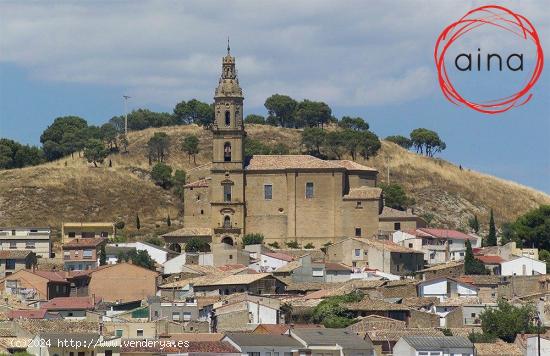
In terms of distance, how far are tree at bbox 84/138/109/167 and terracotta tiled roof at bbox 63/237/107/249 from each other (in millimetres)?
26049

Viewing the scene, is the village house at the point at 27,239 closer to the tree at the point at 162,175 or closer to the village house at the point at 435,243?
the tree at the point at 162,175

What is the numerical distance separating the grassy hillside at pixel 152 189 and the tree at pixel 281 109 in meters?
8.42

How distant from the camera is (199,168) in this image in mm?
127250

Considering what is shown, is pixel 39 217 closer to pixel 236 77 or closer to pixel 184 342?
pixel 236 77

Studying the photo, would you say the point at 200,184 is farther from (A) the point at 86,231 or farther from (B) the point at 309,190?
(A) the point at 86,231

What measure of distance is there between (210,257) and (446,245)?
15298 millimetres

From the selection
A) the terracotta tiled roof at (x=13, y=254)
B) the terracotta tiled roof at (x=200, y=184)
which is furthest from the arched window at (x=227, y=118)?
the terracotta tiled roof at (x=13, y=254)

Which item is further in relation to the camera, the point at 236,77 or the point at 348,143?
the point at 348,143

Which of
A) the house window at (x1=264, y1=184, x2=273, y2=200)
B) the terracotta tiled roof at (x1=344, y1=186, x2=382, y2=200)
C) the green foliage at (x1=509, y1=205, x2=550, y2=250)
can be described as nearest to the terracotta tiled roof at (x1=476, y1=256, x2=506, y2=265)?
the green foliage at (x1=509, y1=205, x2=550, y2=250)

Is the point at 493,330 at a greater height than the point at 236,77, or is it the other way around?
the point at 236,77

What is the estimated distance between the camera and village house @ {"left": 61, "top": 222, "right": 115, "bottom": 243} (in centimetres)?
11619

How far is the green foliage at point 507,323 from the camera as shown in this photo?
79.2m

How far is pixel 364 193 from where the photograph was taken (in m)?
114

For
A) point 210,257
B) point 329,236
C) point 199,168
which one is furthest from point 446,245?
point 199,168
